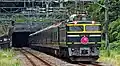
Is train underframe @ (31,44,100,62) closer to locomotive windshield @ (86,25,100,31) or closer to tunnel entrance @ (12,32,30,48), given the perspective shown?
locomotive windshield @ (86,25,100,31)

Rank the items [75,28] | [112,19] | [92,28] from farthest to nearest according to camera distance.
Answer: [112,19] → [92,28] → [75,28]

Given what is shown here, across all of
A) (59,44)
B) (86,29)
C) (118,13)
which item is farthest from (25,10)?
(86,29)

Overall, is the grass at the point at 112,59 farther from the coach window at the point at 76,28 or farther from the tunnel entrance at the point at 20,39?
the tunnel entrance at the point at 20,39

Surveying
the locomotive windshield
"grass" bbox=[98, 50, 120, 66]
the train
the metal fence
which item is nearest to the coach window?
the train

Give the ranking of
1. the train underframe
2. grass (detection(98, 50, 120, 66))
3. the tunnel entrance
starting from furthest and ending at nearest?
the tunnel entrance, the train underframe, grass (detection(98, 50, 120, 66))

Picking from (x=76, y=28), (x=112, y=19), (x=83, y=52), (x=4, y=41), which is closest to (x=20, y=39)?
(x=4, y=41)

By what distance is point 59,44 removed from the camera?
94.3 feet

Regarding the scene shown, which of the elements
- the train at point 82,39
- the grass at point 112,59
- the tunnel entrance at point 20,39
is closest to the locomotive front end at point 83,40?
the train at point 82,39

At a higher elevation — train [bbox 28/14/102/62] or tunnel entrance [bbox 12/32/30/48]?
train [bbox 28/14/102/62]

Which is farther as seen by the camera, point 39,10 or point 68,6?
point 39,10

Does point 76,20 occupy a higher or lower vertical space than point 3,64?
higher

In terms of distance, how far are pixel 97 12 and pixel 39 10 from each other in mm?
7688

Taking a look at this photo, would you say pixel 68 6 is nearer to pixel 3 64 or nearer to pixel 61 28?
pixel 61 28

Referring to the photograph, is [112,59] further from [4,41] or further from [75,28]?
[4,41]
